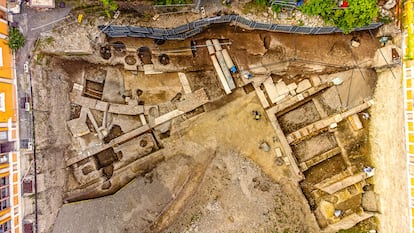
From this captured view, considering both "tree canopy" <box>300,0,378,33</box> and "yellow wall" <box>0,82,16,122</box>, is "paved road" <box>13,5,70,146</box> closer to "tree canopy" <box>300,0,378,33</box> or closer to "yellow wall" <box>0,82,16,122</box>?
"yellow wall" <box>0,82,16,122</box>

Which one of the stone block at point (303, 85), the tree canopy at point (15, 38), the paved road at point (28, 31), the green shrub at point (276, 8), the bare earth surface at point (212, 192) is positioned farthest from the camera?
the stone block at point (303, 85)

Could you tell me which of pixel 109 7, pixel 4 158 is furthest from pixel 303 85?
pixel 4 158

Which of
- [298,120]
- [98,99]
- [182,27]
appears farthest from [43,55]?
[298,120]

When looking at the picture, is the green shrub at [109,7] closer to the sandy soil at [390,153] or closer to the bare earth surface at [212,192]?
the bare earth surface at [212,192]

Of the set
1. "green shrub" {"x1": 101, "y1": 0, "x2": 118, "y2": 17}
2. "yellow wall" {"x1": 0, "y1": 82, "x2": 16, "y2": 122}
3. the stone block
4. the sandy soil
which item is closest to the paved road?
"yellow wall" {"x1": 0, "y1": 82, "x2": 16, "y2": 122}

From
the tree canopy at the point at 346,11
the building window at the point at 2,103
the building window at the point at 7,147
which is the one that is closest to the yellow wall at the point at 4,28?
the building window at the point at 2,103

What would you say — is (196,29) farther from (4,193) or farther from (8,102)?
(4,193)

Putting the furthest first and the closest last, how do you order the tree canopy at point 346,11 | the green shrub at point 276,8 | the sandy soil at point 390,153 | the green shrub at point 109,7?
the sandy soil at point 390,153, the green shrub at point 276,8, the green shrub at point 109,7, the tree canopy at point 346,11

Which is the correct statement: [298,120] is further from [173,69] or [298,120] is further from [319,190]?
[173,69]
